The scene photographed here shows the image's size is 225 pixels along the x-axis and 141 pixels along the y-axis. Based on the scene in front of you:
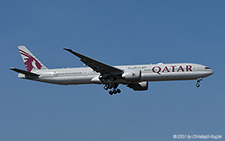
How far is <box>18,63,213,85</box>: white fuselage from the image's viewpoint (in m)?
48.5

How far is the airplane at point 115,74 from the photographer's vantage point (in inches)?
1905

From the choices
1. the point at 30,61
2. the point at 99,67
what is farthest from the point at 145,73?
the point at 30,61

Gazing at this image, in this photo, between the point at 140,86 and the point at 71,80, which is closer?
the point at 71,80

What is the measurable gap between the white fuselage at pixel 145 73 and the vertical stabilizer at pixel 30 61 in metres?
2.71

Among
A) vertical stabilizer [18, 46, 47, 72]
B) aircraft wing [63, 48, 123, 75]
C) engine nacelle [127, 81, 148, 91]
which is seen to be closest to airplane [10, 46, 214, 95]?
aircraft wing [63, 48, 123, 75]

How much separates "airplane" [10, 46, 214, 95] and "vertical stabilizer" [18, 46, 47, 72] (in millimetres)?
1469

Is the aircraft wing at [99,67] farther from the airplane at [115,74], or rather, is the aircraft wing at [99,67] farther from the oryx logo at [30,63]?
the oryx logo at [30,63]

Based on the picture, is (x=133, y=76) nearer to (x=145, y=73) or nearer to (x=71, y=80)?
(x=145, y=73)

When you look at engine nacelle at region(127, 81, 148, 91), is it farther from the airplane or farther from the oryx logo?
the oryx logo

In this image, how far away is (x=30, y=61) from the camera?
55531 mm

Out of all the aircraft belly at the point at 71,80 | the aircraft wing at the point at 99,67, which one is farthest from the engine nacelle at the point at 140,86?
the aircraft belly at the point at 71,80

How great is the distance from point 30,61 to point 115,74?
13.3 metres

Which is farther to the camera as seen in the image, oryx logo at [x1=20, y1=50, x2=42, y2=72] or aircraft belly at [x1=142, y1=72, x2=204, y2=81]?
oryx logo at [x1=20, y1=50, x2=42, y2=72]

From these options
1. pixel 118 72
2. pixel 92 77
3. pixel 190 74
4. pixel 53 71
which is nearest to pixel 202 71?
pixel 190 74
